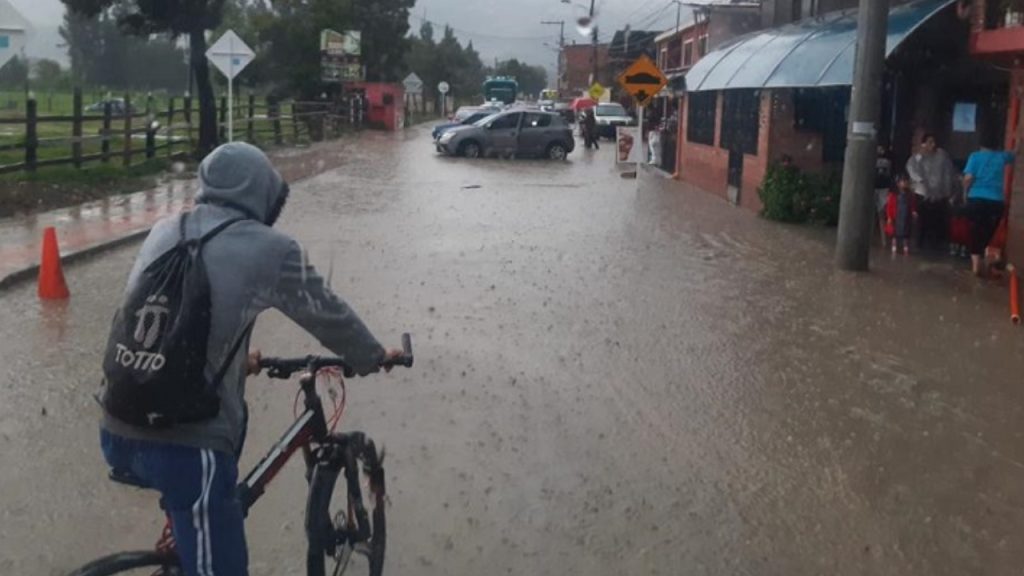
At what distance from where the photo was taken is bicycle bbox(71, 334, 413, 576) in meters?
3.73

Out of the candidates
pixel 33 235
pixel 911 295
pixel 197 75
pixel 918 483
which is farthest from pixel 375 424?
pixel 197 75

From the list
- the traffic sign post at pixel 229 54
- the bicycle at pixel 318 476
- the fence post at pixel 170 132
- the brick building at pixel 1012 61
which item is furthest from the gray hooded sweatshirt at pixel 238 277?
the fence post at pixel 170 132

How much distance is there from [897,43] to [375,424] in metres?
10.7

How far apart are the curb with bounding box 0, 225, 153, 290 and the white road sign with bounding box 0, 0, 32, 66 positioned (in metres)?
2.08

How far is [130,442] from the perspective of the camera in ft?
11.5

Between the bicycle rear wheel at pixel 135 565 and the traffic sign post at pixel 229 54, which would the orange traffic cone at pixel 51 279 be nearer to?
the bicycle rear wheel at pixel 135 565

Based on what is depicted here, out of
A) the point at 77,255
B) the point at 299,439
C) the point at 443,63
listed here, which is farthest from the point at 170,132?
the point at 443,63

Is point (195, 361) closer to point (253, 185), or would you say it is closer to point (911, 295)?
point (253, 185)

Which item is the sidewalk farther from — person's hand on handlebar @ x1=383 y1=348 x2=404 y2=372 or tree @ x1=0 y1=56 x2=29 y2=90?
person's hand on handlebar @ x1=383 y1=348 x2=404 y2=372

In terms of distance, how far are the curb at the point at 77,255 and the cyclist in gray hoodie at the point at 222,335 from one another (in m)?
9.04

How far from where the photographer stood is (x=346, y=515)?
4.40 m

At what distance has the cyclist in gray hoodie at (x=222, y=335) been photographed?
349cm

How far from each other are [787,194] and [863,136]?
579 cm

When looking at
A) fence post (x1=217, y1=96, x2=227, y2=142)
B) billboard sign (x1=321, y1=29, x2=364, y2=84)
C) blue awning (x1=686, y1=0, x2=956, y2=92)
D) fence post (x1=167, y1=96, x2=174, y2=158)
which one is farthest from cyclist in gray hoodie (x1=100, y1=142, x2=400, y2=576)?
billboard sign (x1=321, y1=29, x2=364, y2=84)
